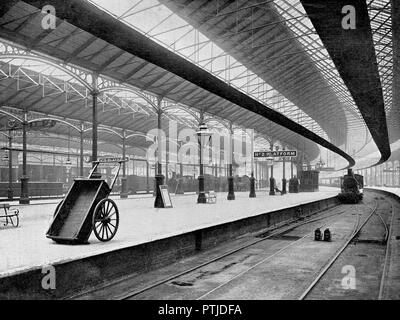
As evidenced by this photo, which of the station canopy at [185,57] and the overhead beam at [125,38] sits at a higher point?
the station canopy at [185,57]

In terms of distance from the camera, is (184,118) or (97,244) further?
(184,118)

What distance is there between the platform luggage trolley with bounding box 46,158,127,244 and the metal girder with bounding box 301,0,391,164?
4.84 metres

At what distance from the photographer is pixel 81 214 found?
7.19 m

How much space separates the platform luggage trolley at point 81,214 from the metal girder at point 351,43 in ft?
15.9

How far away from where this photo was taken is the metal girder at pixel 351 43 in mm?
5410

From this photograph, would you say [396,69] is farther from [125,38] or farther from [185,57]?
[125,38]

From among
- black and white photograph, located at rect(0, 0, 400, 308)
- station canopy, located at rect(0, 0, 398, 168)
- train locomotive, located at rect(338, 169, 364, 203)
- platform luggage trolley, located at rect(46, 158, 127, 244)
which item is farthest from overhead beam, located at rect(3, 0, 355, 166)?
train locomotive, located at rect(338, 169, 364, 203)

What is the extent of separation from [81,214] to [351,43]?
5.91 m

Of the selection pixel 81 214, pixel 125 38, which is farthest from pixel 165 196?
pixel 125 38

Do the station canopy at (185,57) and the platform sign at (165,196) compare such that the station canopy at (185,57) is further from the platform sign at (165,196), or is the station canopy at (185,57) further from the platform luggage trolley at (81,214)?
the platform sign at (165,196)

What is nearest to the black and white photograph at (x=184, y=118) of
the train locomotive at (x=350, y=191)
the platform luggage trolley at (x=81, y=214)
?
the platform luggage trolley at (x=81, y=214)

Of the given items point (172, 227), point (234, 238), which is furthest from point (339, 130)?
point (172, 227)

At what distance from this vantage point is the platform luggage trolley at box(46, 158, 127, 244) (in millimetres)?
6812
